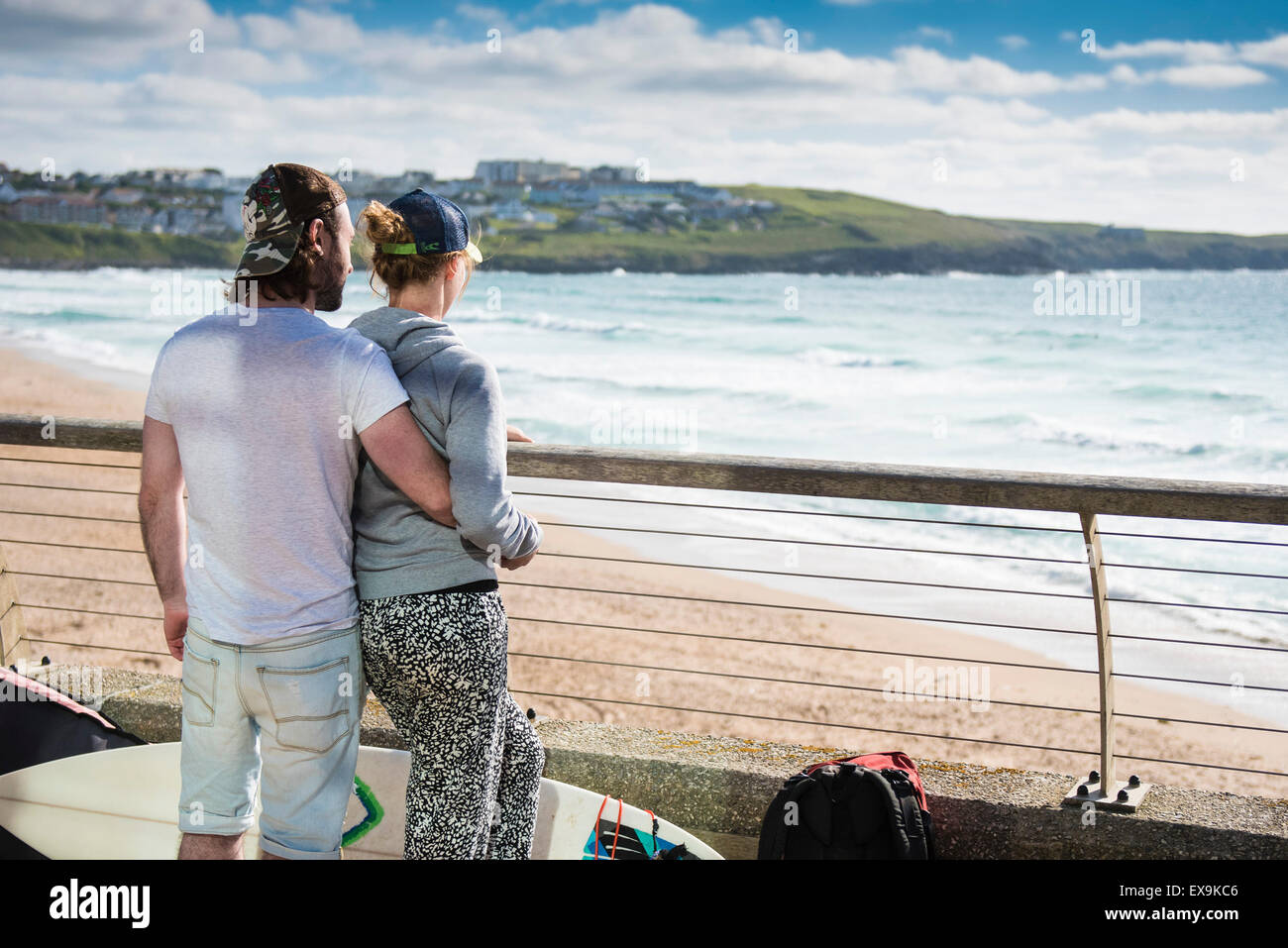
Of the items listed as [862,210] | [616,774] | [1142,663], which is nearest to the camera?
[616,774]

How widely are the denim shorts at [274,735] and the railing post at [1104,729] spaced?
1.72 m

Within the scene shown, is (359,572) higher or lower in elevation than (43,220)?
lower

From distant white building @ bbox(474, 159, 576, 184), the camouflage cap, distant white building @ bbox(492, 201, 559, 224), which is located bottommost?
the camouflage cap

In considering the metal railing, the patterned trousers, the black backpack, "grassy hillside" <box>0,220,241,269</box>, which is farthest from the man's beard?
"grassy hillside" <box>0,220,241,269</box>

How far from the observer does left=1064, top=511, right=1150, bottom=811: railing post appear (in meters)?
2.51

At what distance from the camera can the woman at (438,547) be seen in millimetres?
1804

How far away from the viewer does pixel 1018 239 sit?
196ft

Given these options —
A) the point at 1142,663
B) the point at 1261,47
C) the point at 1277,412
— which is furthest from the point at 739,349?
the point at 1261,47

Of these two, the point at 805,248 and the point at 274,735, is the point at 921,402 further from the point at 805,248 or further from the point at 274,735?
the point at 805,248

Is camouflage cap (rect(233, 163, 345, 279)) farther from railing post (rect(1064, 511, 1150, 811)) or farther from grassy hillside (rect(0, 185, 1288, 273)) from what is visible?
grassy hillside (rect(0, 185, 1288, 273))

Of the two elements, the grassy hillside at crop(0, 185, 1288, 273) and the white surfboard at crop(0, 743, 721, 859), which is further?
the grassy hillside at crop(0, 185, 1288, 273)

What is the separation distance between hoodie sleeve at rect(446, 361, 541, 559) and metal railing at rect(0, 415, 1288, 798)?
0.59 m

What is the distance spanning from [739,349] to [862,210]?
4260cm
